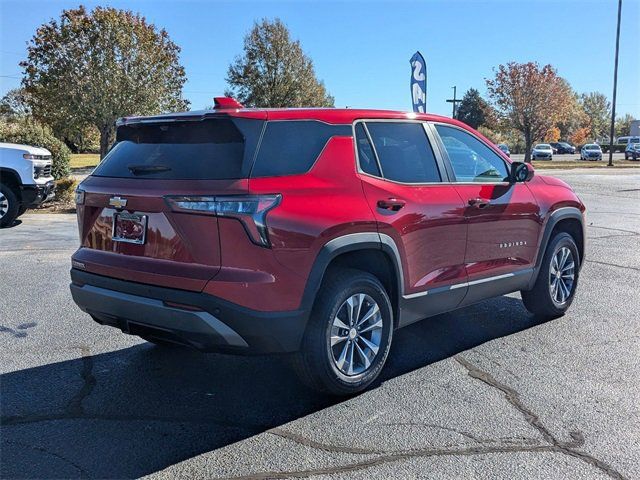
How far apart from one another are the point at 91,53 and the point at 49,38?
262 centimetres

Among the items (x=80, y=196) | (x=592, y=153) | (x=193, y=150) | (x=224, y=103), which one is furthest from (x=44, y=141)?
(x=592, y=153)

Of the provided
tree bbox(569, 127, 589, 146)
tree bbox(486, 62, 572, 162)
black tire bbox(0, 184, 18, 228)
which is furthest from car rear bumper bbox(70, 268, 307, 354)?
tree bbox(569, 127, 589, 146)

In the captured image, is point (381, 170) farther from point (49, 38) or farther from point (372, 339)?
point (49, 38)

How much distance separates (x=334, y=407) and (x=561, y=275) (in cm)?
304

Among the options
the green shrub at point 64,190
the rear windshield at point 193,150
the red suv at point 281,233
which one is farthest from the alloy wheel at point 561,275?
the green shrub at point 64,190

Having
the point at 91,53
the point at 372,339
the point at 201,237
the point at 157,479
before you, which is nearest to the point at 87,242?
the point at 201,237

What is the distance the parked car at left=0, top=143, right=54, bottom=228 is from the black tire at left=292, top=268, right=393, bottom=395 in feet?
31.0

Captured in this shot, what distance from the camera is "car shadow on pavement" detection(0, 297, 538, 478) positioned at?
3.15 m

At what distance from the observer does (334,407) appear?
3.81 m

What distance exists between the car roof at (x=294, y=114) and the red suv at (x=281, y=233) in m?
0.01

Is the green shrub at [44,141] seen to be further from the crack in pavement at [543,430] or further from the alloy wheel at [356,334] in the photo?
the crack in pavement at [543,430]

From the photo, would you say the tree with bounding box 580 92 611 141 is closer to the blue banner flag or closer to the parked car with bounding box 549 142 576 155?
the parked car with bounding box 549 142 576 155

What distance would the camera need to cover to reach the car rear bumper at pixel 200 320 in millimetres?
3352

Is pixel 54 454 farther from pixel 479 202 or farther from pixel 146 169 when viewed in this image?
pixel 479 202
